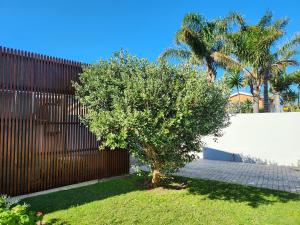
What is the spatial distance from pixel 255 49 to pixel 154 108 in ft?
41.1

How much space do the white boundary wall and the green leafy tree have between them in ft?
17.4

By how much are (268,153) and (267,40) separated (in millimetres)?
7271

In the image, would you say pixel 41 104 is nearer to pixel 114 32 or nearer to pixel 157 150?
pixel 157 150

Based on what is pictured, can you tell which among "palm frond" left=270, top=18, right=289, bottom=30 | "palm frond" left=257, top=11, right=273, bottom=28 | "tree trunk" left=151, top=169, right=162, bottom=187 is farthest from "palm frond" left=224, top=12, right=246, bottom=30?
"tree trunk" left=151, top=169, right=162, bottom=187

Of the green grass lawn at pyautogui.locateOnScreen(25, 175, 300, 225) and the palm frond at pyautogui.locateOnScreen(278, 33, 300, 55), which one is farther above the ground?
the palm frond at pyautogui.locateOnScreen(278, 33, 300, 55)

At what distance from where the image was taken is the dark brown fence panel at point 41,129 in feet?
24.7

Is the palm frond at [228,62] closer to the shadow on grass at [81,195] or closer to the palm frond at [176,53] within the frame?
the palm frond at [176,53]

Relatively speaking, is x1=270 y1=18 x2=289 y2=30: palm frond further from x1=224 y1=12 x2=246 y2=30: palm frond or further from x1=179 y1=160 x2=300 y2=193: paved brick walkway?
x1=179 y1=160 x2=300 y2=193: paved brick walkway

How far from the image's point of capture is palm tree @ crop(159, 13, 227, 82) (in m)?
21.2

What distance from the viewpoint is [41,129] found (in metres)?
8.30

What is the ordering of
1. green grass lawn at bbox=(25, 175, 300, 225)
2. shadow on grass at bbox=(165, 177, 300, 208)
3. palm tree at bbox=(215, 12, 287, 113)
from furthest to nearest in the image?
palm tree at bbox=(215, 12, 287, 113) < shadow on grass at bbox=(165, 177, 300, 208) < green grass lawn at bbox=(25, 175, 300, 225)

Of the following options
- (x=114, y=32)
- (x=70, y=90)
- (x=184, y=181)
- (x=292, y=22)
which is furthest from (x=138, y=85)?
(x=114, y=32)

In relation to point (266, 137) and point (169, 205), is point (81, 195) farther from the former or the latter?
point (266, 137)

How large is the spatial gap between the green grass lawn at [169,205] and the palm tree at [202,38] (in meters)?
14.0
